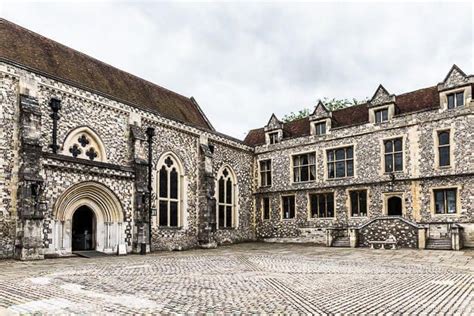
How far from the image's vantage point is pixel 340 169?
920 inches

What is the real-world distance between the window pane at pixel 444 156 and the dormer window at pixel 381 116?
3274 mm

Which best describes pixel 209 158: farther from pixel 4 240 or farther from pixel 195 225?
pixel 4 240

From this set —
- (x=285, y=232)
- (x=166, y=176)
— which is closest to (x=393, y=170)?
(x=285, y=232)

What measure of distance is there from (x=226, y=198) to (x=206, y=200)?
3240mm

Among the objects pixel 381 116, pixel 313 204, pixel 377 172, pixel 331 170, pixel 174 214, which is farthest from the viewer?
pixel 313 204

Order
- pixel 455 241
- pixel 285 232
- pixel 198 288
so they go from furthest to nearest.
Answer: pixel 285 232
pixel 455 241
pixel 198 288

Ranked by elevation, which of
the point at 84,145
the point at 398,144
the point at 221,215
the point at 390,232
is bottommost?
the point at 390,232

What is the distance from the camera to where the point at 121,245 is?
1645cm

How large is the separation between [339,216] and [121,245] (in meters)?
12.5

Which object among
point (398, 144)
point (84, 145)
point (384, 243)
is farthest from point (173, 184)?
point (398, 144)

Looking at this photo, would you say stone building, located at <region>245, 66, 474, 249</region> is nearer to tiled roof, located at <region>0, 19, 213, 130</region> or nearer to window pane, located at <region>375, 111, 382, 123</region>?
window pane, located at <region>375, 111, 382, 123</region>

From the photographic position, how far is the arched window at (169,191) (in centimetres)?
1944

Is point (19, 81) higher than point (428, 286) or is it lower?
higher

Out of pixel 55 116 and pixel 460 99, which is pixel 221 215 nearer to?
pixel 55 116
